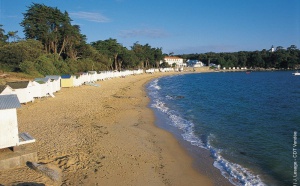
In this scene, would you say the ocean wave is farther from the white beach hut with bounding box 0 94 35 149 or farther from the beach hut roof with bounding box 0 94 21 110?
the beach hut roof with bounding box 0 94 21 110

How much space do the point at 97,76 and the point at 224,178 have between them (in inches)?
1792

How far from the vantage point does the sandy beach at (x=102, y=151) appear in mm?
8727

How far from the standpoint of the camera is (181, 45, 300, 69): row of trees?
483 feet

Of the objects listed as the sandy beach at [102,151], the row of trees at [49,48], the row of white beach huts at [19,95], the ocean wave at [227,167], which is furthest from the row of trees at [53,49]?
the ocean wave at [227,167]

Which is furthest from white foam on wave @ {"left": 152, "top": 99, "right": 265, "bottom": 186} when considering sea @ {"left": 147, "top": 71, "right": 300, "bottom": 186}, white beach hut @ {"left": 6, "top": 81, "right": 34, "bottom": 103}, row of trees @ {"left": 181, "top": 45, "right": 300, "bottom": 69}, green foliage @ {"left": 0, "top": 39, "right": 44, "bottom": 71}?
row of trees @ {"left": 181, "top": 45, "right": 300, "bottom": 69}

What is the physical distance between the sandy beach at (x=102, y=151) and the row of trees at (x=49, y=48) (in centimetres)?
2502

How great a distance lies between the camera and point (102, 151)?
37.3ft

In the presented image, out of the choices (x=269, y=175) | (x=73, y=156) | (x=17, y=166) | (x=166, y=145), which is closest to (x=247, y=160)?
(x=269, y=175)

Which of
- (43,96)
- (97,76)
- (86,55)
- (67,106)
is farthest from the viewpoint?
(86,55)

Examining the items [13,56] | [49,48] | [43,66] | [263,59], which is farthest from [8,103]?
[263,59]

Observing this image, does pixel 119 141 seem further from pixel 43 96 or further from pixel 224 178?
pixel 43 96

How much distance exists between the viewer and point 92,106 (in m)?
22.7

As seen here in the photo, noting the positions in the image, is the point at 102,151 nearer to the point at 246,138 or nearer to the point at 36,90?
the point at 246,138

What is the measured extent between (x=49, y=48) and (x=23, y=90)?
133 ft
